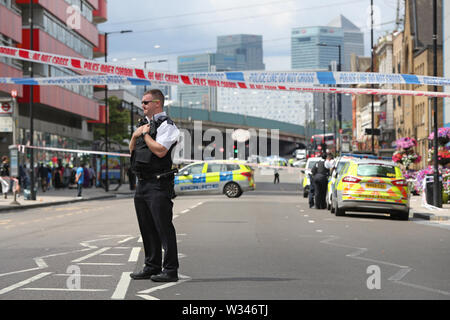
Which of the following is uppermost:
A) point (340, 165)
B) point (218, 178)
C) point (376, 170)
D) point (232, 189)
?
point (340, 165)

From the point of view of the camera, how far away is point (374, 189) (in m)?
20.5

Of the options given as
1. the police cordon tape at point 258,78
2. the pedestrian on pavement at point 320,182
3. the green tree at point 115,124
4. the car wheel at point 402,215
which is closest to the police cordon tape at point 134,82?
the police cordon tape at point 258,78

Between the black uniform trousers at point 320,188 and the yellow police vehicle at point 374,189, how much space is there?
4.26 m

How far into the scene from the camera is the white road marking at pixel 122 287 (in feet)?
24.2

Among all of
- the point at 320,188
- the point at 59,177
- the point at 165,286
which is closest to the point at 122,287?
the point at 165,286

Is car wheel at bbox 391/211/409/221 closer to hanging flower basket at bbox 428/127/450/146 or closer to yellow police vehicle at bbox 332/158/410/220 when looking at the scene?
yellow police vehicle at bbox 332/158/410/220

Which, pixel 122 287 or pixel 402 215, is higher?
pixel 122 287

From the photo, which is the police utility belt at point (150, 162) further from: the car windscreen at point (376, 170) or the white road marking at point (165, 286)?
the car windscreen at point (376, 170)

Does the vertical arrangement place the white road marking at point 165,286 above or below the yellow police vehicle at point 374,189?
below

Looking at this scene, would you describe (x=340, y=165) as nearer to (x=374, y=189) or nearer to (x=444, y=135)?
(x=374, y=189)

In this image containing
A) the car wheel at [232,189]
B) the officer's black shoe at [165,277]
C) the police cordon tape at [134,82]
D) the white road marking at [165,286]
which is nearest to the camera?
the white road marking at [165,286]

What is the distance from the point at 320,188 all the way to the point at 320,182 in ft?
0.68

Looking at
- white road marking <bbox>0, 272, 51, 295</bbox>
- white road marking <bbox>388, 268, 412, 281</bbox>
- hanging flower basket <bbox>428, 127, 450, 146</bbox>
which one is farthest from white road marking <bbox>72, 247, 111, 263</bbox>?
hanging flower basket <bbox>428, 127, 450, 146</bbox>

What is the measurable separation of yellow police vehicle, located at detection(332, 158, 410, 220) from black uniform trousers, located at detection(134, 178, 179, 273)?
12816mm
